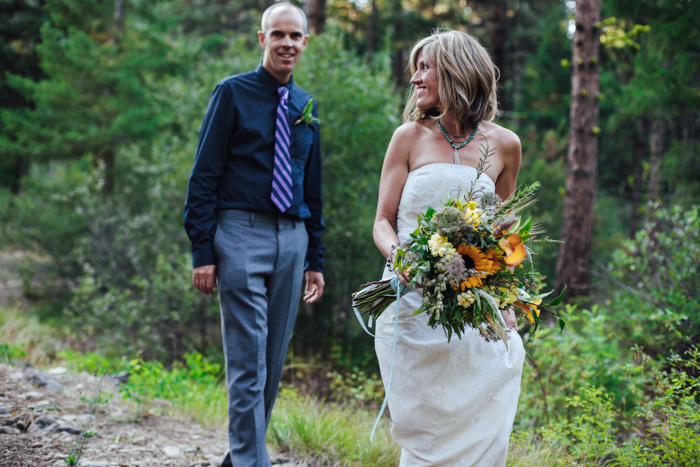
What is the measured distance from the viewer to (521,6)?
1942 centimetres

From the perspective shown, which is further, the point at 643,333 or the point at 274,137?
the point at 643,333

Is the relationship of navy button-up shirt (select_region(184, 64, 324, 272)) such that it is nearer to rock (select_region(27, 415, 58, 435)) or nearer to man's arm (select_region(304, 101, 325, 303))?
man's arm (select_region(304, 101, 325, 303))

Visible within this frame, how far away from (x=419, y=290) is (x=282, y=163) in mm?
1092

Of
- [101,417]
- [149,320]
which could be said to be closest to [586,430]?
[101,417]

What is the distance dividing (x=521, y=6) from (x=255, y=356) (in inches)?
785

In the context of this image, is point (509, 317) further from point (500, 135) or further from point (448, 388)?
point (500, 135)

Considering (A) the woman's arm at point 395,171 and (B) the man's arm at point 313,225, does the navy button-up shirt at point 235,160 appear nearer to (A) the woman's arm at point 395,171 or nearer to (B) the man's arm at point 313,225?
(B) the man's arm at point 313,225

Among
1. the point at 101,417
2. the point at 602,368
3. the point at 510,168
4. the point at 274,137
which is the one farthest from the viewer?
the point at 602,368

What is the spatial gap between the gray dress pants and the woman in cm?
66

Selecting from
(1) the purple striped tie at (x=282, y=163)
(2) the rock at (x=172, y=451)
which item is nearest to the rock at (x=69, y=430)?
(2) the rock at (x=172, y=451)

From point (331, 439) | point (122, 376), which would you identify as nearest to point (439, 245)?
→ point (331, 439)

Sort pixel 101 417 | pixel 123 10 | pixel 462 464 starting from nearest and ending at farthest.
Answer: pixel 462 464 < pixel 101 417 < pixel 123 10

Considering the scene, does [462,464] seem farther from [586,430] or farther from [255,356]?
[586,430]

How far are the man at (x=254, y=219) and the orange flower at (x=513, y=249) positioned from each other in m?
1.31
